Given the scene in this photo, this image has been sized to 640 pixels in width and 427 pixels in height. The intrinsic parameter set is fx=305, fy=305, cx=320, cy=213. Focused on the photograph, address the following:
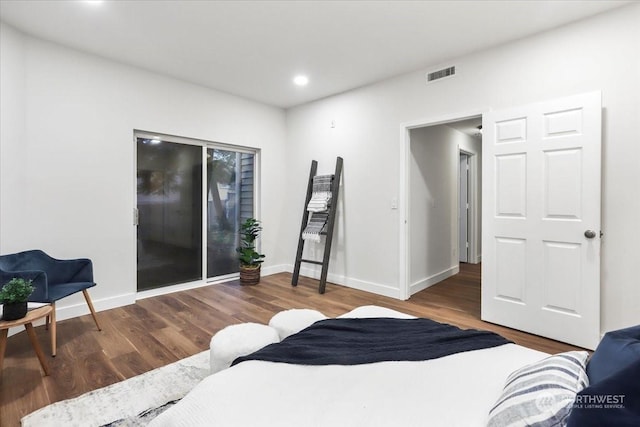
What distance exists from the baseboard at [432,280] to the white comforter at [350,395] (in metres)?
2.77

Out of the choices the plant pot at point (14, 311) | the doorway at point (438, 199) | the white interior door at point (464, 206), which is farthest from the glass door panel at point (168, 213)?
the white interior door at point (464, 206)

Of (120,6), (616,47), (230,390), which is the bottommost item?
(230,390)

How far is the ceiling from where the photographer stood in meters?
2.34

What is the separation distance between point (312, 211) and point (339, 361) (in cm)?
318

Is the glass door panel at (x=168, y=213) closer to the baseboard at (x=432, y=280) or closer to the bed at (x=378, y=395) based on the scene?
the baseboard at (x=432, y=280)

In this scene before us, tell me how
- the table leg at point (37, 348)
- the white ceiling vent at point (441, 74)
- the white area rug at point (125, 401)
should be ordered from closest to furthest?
the white area rug at point (125, 401), the table leg at point (37, 348), the white ceiling vent at point (441, 74)

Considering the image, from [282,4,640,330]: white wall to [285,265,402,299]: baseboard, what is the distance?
0.7 inches

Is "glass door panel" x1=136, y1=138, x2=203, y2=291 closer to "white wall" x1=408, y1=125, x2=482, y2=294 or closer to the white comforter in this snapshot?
"white wall" x1=408, y1=125, x2=482, y2=294

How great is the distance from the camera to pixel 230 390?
0.99 metres

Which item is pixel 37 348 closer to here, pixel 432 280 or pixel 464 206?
pixel 432 280

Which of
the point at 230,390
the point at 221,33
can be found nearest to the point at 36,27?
the point at 221,33

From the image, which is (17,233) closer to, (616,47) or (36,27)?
(36,27)

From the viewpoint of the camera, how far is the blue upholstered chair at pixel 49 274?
2.26 m

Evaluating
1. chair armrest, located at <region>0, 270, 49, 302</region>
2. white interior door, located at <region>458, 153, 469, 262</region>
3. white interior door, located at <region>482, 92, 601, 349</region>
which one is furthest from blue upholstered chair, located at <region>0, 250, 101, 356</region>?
white interior door, located at <region>458, 153, 469, 262</region>
